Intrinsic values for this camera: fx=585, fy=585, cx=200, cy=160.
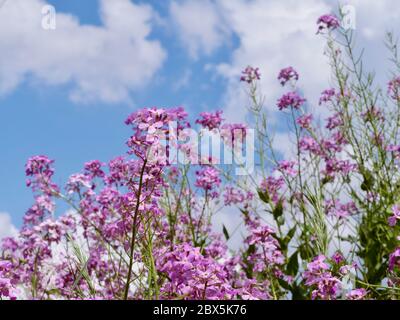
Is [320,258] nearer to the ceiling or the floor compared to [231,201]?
nearer to the floor

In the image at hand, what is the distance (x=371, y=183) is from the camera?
4398 millimetres

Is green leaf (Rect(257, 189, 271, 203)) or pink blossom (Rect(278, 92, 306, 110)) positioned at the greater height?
pink blossom (Rect(278, 92, 306, 110))

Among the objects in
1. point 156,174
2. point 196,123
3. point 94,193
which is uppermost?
point 196,123

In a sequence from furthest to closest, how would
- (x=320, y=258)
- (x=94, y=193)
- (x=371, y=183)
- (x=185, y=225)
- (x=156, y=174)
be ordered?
(x=371, y=183)
(x=185, y=225)
(x=94, y=193)
(x=320, y=258)
(x=156, y=174)

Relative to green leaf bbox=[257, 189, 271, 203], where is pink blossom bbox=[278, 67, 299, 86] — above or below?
above

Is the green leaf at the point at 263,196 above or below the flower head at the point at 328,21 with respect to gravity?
below

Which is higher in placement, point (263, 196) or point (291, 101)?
point (291, 101)

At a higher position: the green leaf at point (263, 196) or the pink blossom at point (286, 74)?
the pink blossom at point (286, 74)

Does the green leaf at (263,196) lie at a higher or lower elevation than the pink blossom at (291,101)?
lower
